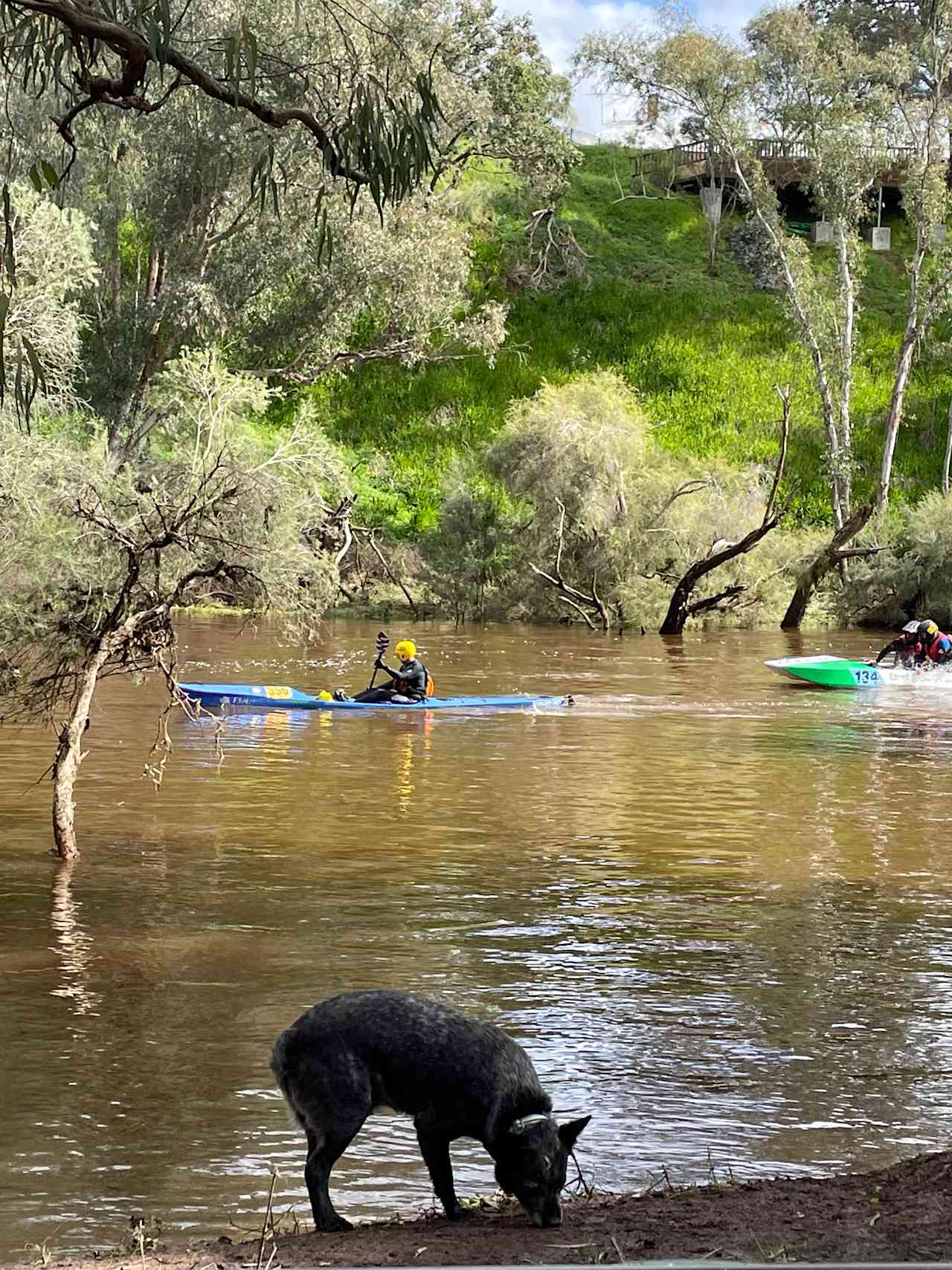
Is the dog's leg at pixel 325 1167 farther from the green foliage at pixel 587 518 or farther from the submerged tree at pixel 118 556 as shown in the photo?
the green foliage at pixel 587 518

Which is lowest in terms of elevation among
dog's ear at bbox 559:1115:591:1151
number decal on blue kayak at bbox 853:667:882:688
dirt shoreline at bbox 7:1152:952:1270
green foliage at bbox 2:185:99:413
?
dirt shoreline at bbox 7:1152:952:1270

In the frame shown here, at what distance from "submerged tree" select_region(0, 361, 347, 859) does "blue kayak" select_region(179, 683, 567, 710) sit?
10631 mm

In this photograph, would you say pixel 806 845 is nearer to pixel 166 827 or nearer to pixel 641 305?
pixel 166 827

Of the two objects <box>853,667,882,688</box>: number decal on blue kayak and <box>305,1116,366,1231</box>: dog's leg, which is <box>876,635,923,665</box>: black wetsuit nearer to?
<box>853,667,882,688</box>: number decal on blue kayak

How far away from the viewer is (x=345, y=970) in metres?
10.2

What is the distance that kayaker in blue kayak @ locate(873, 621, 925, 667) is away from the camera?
3058 cm

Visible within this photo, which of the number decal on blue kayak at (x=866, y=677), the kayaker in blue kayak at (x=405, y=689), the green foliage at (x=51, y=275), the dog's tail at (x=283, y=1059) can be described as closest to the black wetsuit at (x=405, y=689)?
the kayaker in blue kayak at (x=405, y=689)

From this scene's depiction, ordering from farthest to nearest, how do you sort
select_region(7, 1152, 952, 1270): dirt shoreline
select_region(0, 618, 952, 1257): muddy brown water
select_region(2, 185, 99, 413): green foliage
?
select_region(2, 185, 99, 413): green foliage → select_region(0, 618, 952, 1257): muddy brown water → select_region(7, 1152, 952, 1270): dirt shoreline

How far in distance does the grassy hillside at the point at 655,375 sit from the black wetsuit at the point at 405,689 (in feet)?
98.5

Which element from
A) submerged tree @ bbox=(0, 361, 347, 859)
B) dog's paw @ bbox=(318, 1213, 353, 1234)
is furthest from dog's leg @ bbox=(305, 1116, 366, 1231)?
submerged tree @ bbox=(0, 361, 347, 859)

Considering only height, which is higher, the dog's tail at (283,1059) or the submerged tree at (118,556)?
the submerged tree at (118,556)

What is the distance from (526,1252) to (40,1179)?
8.88 ft

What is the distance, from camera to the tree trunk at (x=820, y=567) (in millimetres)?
39219

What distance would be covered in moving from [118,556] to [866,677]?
66.1ft
